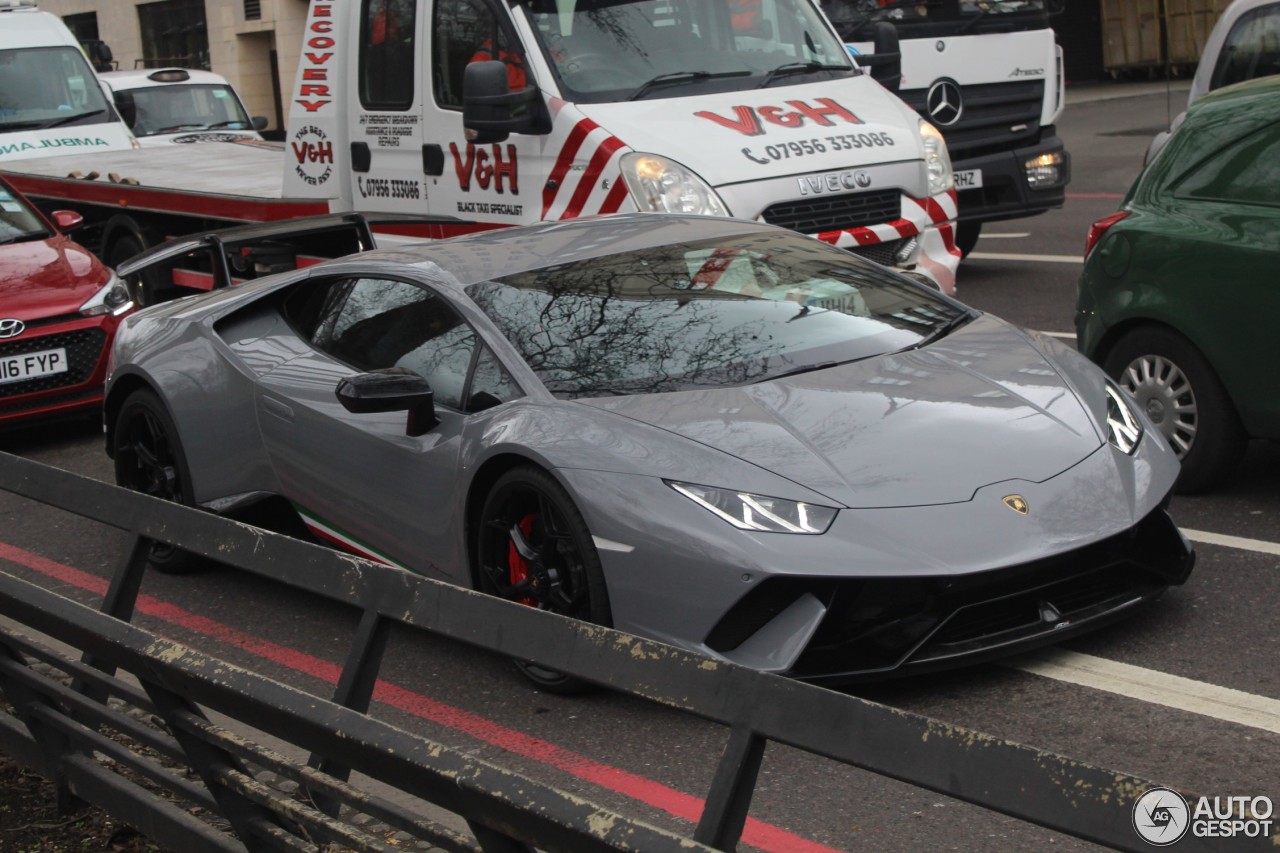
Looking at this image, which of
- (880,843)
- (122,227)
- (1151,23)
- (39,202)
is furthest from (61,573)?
(1151,23)

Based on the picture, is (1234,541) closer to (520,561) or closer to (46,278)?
(520,561)

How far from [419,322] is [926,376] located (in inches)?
69.1

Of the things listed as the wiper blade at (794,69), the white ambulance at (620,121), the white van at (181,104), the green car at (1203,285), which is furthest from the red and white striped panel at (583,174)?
the white van at (181,104)

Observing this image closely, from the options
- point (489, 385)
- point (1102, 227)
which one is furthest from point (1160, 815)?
point (1102, 227)

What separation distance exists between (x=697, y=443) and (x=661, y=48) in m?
4.66

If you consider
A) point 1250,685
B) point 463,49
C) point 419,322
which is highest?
point 463,49

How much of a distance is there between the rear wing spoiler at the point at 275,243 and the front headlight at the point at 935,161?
2.59 metres

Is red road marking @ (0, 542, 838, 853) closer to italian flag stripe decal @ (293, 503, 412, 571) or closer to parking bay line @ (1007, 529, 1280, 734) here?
italian flag stripe decal @ (293, 503, 412, 571)

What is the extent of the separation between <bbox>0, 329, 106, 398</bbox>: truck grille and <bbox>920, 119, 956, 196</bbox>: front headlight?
4858 millimetres

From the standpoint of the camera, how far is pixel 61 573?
7059mm

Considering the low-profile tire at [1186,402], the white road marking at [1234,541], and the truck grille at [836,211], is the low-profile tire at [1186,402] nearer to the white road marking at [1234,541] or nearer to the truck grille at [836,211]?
the white road marking at [1234,541]

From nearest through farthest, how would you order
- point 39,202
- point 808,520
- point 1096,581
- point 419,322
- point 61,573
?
point 808,520 < point 1096,581 < point 419,322 < point 61,573 < point 39,202

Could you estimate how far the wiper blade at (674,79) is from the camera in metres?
8.78

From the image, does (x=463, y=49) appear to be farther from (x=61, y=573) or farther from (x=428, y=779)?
(x=428, y=779)
